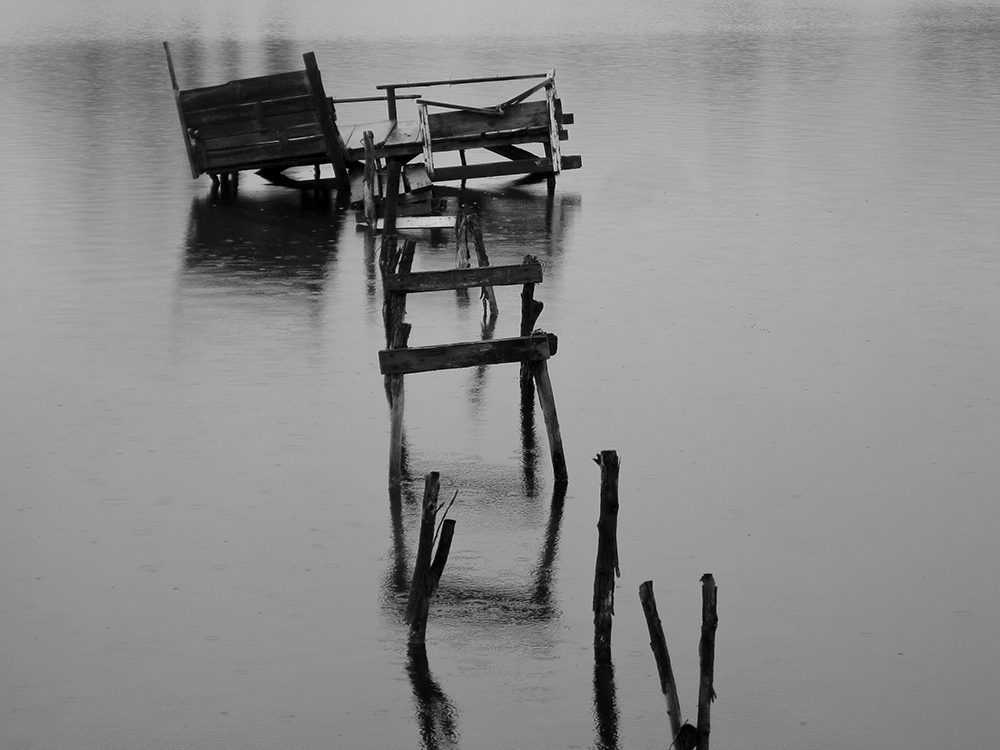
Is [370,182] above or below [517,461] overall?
above

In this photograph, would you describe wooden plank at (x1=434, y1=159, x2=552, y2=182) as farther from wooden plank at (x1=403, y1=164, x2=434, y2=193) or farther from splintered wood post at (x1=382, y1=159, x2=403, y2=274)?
splintered wood post at (x1=382, y1=159, x2=403, y2=274)

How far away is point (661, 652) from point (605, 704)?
4.12ft

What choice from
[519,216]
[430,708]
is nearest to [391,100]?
[519,216]

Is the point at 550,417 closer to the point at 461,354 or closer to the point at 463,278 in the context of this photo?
the point at 461,354

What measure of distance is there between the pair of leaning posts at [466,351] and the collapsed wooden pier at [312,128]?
43.6ft

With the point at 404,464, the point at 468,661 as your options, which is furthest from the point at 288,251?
the point at 468,661

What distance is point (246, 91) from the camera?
27.1 meters

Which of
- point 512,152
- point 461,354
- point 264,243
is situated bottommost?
point 264,243

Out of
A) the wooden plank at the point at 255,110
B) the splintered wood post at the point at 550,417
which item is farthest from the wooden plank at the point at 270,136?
the splintered wood post at the point at 550,417

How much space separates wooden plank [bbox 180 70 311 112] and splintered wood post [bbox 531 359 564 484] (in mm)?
15424

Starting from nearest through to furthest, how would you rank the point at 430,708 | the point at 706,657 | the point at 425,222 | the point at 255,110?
the point at 706,657 → the point at 430,708 → the point at 425,222 → the point at 255,110

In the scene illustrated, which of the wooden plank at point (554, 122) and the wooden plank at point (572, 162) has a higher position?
the wooden plank at point (554, 122)

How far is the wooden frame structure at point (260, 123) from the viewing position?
2711 cm

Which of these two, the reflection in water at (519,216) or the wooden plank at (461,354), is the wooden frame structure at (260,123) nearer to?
the reflection in water at (519,216)
